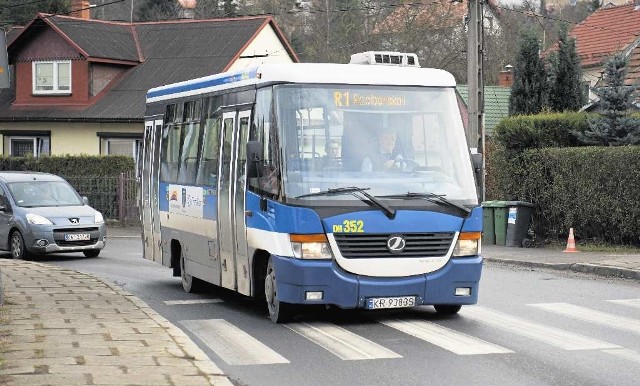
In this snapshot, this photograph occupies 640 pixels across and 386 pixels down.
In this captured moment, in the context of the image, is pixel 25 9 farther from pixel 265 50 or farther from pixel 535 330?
pixel 535 330

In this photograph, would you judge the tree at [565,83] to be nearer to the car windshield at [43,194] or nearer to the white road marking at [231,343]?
the car windshield at [43,194]

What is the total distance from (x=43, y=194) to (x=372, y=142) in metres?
14.3

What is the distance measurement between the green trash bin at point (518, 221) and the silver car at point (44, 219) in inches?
349

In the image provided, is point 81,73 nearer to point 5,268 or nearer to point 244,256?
point 5,268

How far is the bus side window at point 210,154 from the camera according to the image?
14.8 metres

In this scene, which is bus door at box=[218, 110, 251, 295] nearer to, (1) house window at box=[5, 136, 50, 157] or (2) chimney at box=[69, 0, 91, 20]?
(1) house window at box=[5, 136, 50, 157]

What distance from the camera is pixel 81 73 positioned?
49250 mm

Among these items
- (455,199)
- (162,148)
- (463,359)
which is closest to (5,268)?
(162,148)

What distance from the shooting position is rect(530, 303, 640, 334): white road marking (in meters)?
12.6

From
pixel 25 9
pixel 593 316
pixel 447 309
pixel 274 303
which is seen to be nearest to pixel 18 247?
pixel 274 303

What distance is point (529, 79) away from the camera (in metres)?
35.9

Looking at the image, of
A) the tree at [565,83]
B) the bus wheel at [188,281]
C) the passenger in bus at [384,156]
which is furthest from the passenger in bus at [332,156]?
the tree at [565,83]

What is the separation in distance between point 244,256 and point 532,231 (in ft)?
48.9

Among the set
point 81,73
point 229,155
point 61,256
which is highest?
point 81,73
